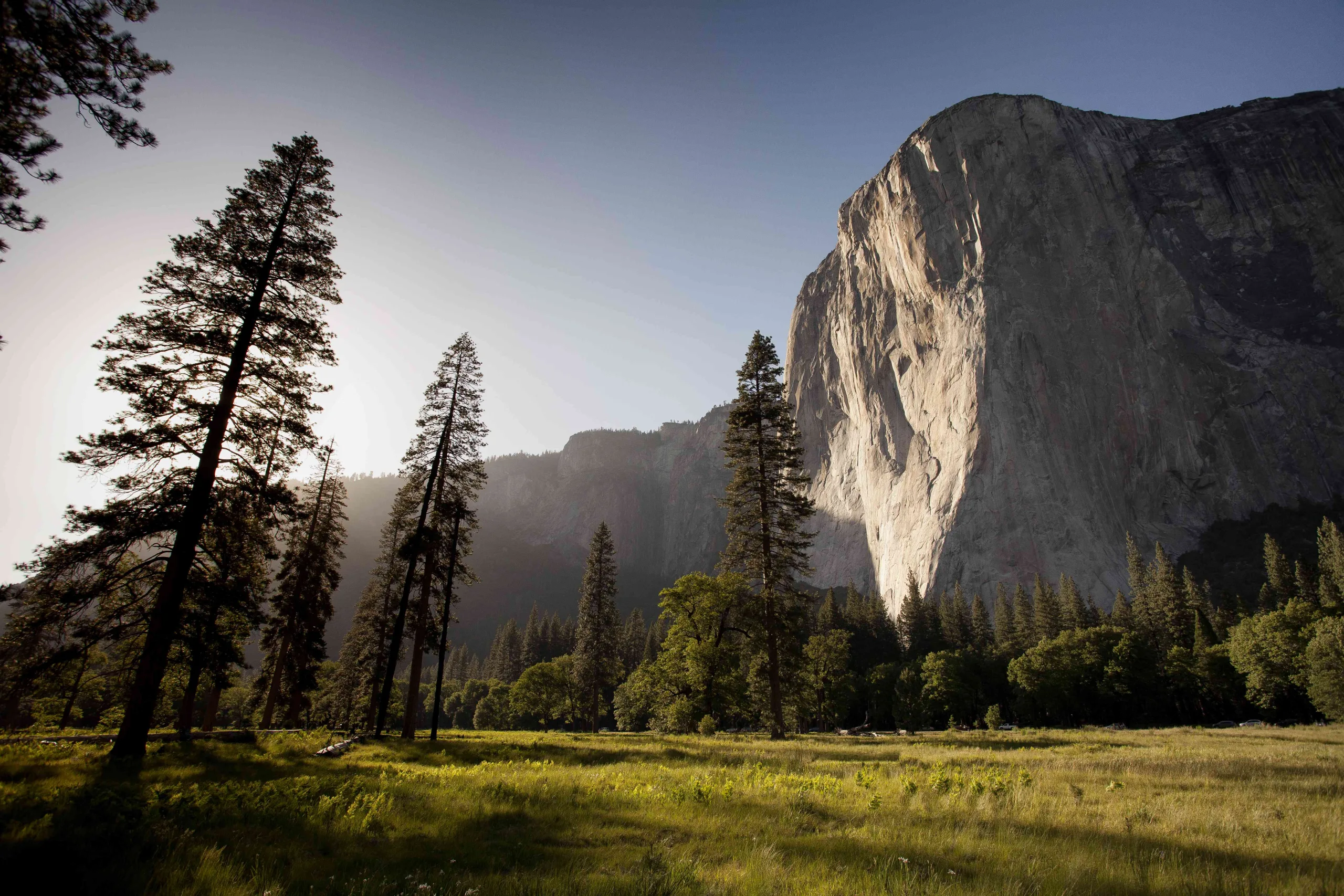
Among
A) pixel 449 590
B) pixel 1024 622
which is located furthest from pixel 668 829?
pixel 1024 622

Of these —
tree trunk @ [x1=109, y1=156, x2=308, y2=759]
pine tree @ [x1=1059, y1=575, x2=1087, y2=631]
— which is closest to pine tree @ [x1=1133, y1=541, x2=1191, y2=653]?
pine tree @ [x1=1059, y1=575, x2=1087, y2=631]

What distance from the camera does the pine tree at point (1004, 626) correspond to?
7169 centimetres

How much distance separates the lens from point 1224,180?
113 m

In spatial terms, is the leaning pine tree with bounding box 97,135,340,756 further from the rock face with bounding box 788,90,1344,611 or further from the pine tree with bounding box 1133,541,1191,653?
the rock face with bounding box 788,90,1344,611

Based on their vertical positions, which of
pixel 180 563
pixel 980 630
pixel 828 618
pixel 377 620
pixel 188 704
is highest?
pixel 828 618

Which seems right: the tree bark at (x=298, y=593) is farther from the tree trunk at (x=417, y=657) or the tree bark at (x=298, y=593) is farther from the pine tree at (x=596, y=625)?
the pine tree at (x=596, y=625)

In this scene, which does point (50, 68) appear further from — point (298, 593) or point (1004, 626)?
point (1004, 626)

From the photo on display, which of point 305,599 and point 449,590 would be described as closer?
point 449,590

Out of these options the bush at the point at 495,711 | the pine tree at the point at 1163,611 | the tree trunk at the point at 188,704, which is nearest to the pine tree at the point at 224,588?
the tree trunk at the point at 188,704

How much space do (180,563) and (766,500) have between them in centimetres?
1874

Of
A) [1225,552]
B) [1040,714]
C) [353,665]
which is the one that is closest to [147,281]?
[353,665]

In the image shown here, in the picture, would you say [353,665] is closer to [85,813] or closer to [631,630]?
[85,813]

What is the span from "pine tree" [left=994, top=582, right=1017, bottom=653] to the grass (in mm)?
66660

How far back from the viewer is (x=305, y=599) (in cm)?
2791
